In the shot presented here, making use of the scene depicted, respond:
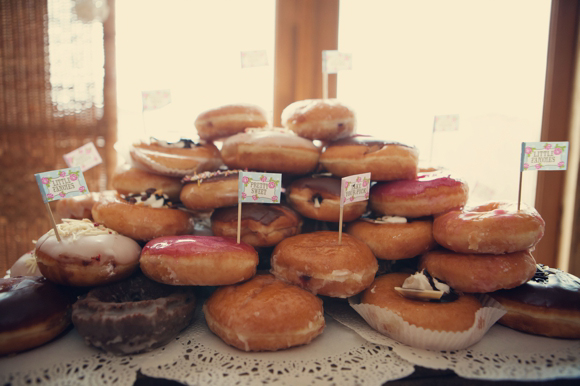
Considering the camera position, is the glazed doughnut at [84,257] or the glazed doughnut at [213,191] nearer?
the glazed doughnut at [84,257]

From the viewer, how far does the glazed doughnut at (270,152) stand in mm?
2115

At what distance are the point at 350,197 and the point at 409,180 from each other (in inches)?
20.6

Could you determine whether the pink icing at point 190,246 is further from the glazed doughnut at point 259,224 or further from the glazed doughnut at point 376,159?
the glazed doughnut at point 376,159

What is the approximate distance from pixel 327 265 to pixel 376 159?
802 millimetres

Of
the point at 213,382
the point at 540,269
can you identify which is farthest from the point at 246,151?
the point at 540,269

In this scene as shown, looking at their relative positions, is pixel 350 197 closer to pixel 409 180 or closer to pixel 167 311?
pixel 409 180

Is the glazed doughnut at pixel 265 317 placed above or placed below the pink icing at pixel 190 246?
below

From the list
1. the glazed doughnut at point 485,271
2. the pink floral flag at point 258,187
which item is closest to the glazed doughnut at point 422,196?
the glazed doughnut at point 485,271

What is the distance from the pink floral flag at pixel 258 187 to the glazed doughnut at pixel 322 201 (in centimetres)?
33

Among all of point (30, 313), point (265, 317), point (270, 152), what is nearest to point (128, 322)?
point (30, 313)

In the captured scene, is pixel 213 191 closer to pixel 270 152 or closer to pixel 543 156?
pixel 270 152

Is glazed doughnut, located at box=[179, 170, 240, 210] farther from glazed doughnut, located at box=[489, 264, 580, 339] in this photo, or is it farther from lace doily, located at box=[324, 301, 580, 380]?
glazed doughnut, located at box=[489, 264, 580, 339]

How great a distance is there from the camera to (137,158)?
2.29 m

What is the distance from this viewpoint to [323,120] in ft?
7.40
